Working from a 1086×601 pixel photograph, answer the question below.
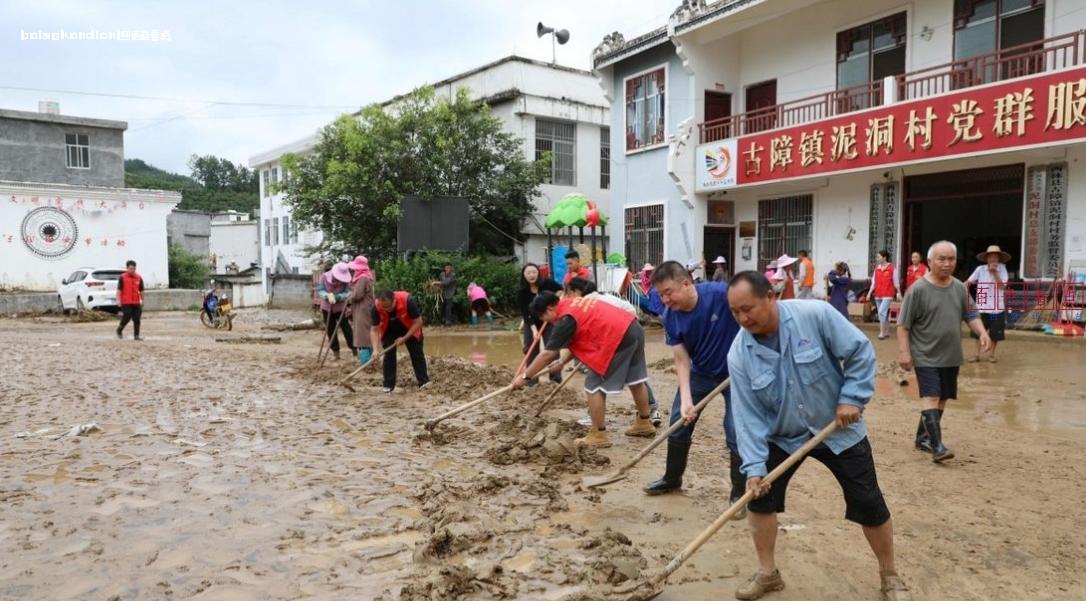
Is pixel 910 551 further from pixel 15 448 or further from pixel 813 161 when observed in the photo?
pixel 813 161

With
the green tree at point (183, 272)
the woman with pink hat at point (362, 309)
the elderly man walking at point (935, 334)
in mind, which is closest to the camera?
the elderly man walking at point (935, 334)

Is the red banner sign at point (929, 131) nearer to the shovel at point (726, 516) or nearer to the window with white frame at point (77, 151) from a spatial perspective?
the shovel at point (726, 516)

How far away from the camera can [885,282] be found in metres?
11.9

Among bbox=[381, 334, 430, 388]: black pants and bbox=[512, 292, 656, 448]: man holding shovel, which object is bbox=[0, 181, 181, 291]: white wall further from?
bbox=[512, 292, 656, 448]: man holding shovel

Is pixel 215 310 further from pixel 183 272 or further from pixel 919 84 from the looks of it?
pixel 919 84

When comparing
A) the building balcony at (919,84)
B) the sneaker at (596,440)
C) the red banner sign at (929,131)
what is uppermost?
the building balcony at (919,84)

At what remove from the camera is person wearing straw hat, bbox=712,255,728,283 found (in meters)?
15.1

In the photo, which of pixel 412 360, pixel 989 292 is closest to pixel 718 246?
pixel 989 292

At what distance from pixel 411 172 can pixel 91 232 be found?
563 inches

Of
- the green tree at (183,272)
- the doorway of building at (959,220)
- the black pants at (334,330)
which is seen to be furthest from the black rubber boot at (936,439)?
the green tree at (183,272)

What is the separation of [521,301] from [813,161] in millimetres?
7561

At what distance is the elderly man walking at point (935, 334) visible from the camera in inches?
202

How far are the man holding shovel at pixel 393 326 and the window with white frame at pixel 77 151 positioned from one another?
26.3 metres

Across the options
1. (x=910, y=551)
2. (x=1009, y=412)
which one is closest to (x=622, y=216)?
(x=1009, y=412)
